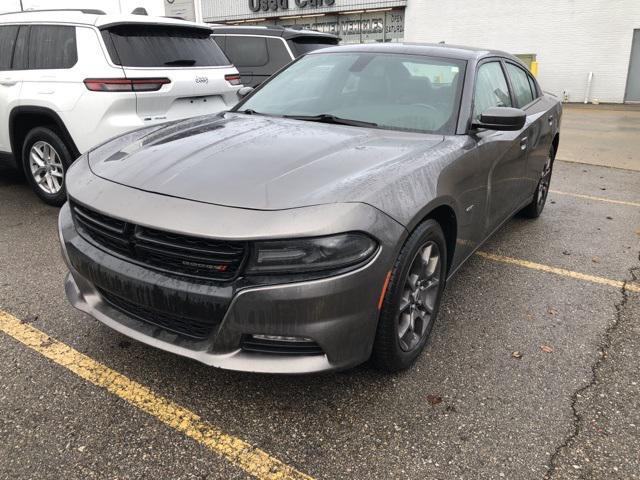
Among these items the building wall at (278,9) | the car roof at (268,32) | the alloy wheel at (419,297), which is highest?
the building wall at (278,9)

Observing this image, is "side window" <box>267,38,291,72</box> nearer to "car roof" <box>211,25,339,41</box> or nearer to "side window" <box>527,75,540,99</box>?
"car roof" <box>211,25,339,41</box>

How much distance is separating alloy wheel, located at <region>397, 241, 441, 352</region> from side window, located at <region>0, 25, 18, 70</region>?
4652 mm

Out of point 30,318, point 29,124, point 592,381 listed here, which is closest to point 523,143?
point 592,381

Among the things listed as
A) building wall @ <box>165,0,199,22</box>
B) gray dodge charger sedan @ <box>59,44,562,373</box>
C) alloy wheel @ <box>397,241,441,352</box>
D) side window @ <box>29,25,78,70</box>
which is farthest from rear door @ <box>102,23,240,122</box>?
building wall @ <box>165,0,199,22</box>

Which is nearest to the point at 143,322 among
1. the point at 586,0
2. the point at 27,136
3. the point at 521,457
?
the point at 521,457

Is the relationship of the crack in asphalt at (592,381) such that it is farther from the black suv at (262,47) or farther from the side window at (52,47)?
the black suv at (262,47)

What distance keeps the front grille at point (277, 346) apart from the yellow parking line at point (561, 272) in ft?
8.77

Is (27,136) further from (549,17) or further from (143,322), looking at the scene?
(549,17)

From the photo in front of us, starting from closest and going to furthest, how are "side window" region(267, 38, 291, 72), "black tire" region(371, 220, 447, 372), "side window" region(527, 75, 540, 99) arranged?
1. "black tire" region(371, 220, 447, 372)
2. "side window" region(527, 75, 540, 99)
3. "side window" region(267, 38, 291, 72)

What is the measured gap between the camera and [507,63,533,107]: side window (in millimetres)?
4414

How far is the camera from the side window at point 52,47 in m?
4.75

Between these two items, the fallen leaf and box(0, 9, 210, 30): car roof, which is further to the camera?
box(0, 9, 210, 30): car roof

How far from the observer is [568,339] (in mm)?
3121

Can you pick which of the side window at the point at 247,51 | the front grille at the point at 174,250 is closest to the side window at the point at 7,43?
the side window at the point at 247,51
